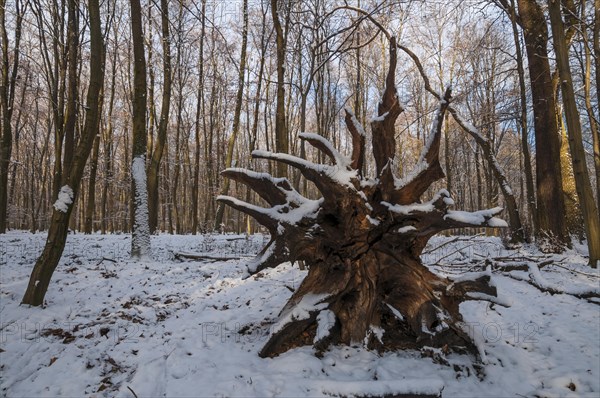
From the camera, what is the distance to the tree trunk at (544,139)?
7809 mm

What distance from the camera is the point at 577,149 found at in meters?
5.68

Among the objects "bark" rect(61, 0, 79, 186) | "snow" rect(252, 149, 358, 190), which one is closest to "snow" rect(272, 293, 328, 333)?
"snow" rect(252, 149, 358, 190)

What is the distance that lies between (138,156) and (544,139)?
10.2 meters

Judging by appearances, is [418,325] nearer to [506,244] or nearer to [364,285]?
[364,285]

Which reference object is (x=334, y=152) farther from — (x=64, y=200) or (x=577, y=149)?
(x=577, y=149)

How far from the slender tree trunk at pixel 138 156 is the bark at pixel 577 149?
346 inches

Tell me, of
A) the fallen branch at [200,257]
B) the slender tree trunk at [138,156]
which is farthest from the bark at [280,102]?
the slender tree trunk at [138,156]

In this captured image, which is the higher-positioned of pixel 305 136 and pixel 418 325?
pixel 305 136

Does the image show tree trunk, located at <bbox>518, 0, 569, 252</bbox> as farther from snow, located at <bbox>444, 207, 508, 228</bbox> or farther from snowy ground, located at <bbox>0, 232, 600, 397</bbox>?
snow, located at <bbox>444, 207, 508, 228</bbox>

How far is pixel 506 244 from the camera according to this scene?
9.02 metres

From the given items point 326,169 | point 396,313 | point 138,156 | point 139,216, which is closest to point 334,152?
point 326,169

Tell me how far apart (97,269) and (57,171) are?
829 cm

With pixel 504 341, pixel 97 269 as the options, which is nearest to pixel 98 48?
pixel 97 269

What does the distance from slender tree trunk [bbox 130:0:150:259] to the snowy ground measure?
7.66ft
